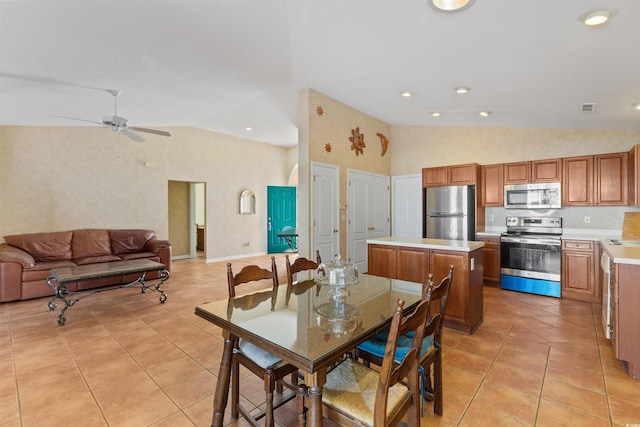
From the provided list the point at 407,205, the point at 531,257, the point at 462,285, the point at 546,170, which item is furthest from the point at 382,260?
the point at 546,170

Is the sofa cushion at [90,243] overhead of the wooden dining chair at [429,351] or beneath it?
overhead

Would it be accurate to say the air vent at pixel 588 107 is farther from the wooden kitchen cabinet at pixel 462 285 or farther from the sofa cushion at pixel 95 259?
the sofa cushion at pixel 95 259

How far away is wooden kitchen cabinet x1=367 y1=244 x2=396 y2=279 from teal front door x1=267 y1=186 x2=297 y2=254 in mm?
4972

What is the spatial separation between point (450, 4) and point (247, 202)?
6.75m

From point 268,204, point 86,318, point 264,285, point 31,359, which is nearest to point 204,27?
point 31,359

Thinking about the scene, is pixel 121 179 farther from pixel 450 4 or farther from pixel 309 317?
pixel 450 4

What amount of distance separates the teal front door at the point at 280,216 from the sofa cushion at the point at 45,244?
14.8 feet

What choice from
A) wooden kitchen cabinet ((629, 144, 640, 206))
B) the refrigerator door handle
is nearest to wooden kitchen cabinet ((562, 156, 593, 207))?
wooden kitchen cabinet ((629, 144, 640, 206))

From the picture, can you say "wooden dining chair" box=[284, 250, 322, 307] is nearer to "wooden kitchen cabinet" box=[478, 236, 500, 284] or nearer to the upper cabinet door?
"wooden kitchen cabinet" box=[478, 236, 500, 284]

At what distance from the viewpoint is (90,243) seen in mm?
5418

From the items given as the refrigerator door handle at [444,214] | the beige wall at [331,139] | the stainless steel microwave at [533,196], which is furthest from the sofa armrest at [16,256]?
the stainless steel microwave at [533,196]

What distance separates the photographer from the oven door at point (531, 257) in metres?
4.27

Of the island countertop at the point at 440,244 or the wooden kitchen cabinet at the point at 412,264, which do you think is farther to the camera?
the wooden kitchen cabinet at the point at 412,264

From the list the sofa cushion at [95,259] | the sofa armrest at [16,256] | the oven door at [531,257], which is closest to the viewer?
the sofa armrest at [16,256]
